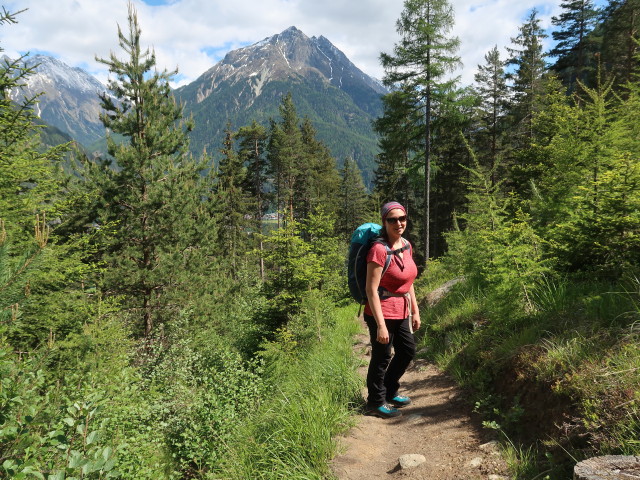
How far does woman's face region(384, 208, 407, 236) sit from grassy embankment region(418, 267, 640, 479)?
1.93 meters

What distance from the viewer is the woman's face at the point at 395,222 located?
11.6 feet

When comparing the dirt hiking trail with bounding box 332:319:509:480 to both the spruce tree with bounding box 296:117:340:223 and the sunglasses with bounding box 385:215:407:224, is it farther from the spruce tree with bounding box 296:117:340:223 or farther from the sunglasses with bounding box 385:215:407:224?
the spruce tree with bounding box 296:117:340:223

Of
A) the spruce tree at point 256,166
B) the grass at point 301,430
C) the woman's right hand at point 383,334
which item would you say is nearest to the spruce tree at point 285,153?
the spruce tree at point 256,166

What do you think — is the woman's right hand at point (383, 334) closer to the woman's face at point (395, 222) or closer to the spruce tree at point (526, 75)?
the woman's face at point (395, 222)

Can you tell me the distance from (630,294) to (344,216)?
36010 millimetres

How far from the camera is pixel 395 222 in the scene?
11.6 ft

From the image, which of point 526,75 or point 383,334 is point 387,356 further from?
point 526,75

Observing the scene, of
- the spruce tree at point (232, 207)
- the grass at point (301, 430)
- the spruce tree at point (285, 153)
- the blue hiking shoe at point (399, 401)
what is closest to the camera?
the grass at point (301, 430)

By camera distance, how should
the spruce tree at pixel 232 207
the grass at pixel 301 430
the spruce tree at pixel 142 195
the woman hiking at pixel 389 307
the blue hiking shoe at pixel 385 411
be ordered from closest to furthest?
the grass at pixel 301 430, the woman hiking at pixel 389 307, the blue hiking shoe at pixel 385 411, the spruce tree at pixel 142 195, the spruce tree at pixel 232 207

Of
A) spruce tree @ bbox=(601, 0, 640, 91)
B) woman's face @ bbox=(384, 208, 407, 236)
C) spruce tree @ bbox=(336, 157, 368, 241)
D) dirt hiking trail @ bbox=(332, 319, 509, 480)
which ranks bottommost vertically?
dirt hiking trail @ bbox=(332, 319, 509, 480)

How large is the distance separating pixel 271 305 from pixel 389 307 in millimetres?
5293

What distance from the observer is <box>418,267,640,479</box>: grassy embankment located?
7.82 ft

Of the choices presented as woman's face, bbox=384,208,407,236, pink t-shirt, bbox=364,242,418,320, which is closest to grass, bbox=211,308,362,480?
pink t-shirt, bbox=364,242,418,320

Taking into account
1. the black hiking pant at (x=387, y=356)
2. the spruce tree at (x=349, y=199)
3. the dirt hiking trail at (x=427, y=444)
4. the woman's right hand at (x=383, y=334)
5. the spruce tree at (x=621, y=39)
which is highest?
the spruce tree at (x=621, y=39)
